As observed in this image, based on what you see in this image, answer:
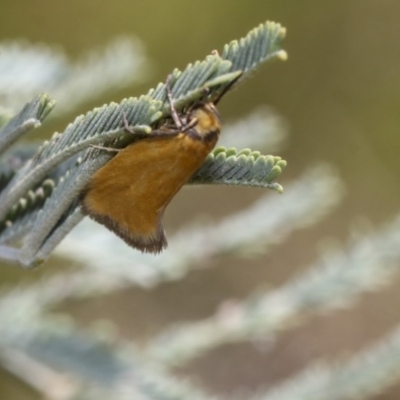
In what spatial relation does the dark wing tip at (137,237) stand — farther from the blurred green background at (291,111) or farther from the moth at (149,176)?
the blurred green background at (291,111)

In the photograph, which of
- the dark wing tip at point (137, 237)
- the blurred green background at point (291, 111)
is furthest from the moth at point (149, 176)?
the blurred green background at point (291, 111)

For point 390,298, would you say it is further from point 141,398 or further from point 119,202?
point 119,202

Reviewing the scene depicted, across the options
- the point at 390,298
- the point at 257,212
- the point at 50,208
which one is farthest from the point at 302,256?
the point at 50,208

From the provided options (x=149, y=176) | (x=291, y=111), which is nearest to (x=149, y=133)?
(x=149, y=176)

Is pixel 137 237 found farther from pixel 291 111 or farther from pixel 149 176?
pixel 291 111

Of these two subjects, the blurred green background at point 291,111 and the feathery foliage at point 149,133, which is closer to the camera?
the feathery foliage at point 149,133
